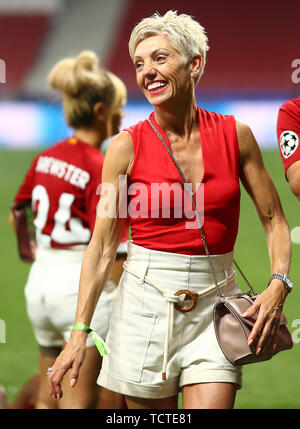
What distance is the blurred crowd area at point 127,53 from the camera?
74.1 ft

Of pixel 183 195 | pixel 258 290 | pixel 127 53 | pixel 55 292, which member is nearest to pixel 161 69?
pixel 183 195

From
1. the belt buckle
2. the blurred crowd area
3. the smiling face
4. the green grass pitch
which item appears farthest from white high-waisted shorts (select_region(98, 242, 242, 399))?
the blurred crowd area

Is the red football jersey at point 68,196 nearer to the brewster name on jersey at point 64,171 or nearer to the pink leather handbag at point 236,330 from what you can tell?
the brewster name on jersey at point 64,171

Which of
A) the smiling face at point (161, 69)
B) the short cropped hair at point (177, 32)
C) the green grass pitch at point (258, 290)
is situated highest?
the short cropped hair at point (177, 32)

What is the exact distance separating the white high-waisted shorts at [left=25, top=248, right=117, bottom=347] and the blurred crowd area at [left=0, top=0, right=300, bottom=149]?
57.0ft

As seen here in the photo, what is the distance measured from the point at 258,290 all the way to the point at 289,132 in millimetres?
4004

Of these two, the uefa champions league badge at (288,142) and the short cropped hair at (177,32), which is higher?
the short cropped hair at (177,32)

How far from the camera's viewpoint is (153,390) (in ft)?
9.09

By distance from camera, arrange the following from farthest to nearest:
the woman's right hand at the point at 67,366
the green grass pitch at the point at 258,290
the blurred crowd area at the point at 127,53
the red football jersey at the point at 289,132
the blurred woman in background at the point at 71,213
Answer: the blurred crowd area at the point at 127,53
the green grass pitch at the point at 258,290
the blurred woman in background at the point at 71,213
the red football jersey at the point at 289,132
the woman's right hand at the point at 67,366

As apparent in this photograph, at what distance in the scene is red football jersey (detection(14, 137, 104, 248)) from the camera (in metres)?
3.57

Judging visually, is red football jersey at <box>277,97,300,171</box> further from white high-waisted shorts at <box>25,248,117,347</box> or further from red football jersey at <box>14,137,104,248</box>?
white high-waisted shorts at <box>25,248,117,347</box>

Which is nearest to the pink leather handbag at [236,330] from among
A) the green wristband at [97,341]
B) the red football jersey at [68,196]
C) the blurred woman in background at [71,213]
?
the green wristband at [97,341]

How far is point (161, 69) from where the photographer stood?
274cm

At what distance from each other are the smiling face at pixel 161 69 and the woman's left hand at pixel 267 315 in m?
0.80
